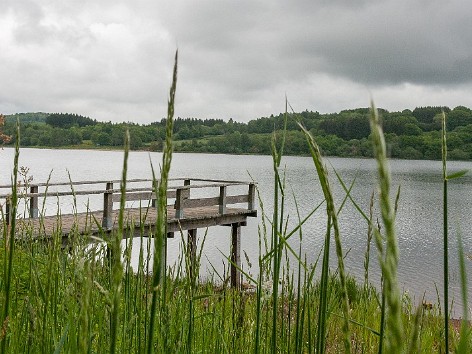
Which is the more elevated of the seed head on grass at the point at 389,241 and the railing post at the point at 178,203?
the seed head on grass at the point at 389,241

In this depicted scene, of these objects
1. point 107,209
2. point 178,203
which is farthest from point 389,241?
point 178,203

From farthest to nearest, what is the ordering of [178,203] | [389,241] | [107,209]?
[178,203], [107,209], [389,241]

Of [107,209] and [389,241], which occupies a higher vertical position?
[389,241]

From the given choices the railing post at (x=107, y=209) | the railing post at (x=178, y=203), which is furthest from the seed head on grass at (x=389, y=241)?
the railing post at (x=178, y=203)

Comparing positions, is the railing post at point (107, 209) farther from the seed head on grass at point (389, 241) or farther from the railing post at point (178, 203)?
the seed head on grass at point (389, 241)

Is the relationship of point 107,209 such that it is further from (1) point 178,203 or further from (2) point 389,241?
(2) point 389,241

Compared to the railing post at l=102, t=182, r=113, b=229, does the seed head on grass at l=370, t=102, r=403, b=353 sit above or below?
above

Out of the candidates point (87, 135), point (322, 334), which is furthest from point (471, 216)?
point (87, 135)

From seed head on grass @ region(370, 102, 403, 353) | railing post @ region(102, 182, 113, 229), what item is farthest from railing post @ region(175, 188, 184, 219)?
seed head on grass @ region(370, 102, 403, 353)

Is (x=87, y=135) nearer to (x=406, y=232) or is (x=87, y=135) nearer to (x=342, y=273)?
(x=406, y=232)

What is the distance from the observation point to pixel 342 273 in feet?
1.79

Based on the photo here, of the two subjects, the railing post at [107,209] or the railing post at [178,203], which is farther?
the railing post at [178,203]

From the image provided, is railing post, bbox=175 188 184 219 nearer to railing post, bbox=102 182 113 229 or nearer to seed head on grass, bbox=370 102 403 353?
railing post, bbox=102 182 113 229

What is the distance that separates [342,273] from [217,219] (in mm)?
14951
